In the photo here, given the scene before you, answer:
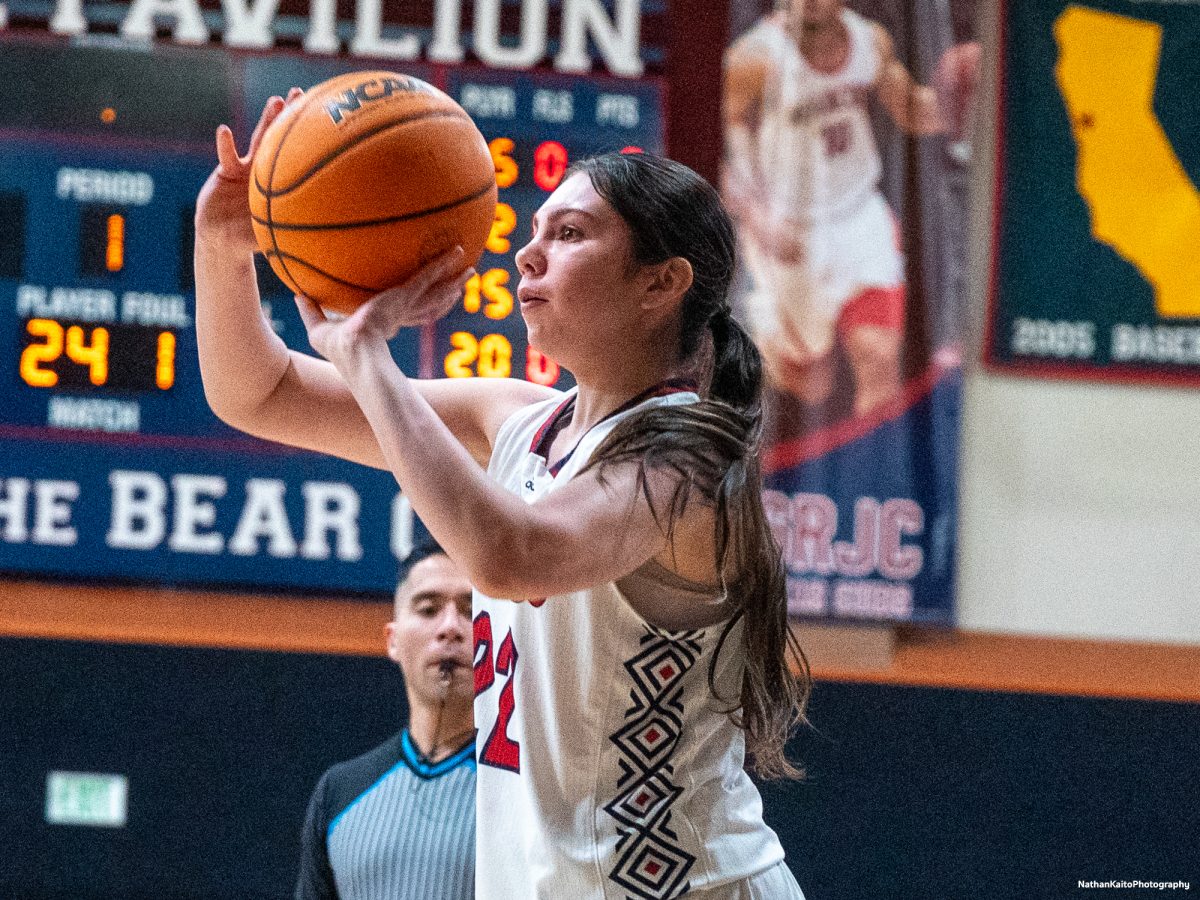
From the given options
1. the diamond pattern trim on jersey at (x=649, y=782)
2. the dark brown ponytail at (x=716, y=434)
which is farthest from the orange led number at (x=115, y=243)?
the diamond pattern trim on jersey at (x=649, y=782)

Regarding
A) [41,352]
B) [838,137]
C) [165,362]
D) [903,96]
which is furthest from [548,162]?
[41,352]

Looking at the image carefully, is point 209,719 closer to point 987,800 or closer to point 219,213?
point 987,800

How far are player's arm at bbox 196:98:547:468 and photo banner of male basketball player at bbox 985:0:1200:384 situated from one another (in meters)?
3.29

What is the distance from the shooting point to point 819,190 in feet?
15.4

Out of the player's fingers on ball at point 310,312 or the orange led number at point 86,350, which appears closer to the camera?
the player's fingers on ball at point 310,312

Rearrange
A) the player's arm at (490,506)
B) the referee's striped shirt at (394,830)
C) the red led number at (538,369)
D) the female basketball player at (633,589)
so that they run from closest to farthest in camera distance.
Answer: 1. the player's arm at (490,506)
2. the female basketball player at (633,589)
3. the referee's striped shirt at (394,830)
4. the red led number at (538,369)

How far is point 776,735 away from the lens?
1.85m

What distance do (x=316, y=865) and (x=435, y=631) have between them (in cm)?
50

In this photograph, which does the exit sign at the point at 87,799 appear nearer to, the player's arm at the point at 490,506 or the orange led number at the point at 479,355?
the orange led number at the point at 479,355

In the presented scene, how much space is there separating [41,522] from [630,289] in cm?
318

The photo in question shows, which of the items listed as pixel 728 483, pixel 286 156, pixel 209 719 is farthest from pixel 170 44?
pixel 728 483

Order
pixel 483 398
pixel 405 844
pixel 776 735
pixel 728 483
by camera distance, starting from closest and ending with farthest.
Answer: pixel 728 483
pixel 776 735
pixel 483 398
pixel 405 844

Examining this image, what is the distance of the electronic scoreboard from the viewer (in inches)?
173

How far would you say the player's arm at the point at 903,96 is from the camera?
4.66 metres
